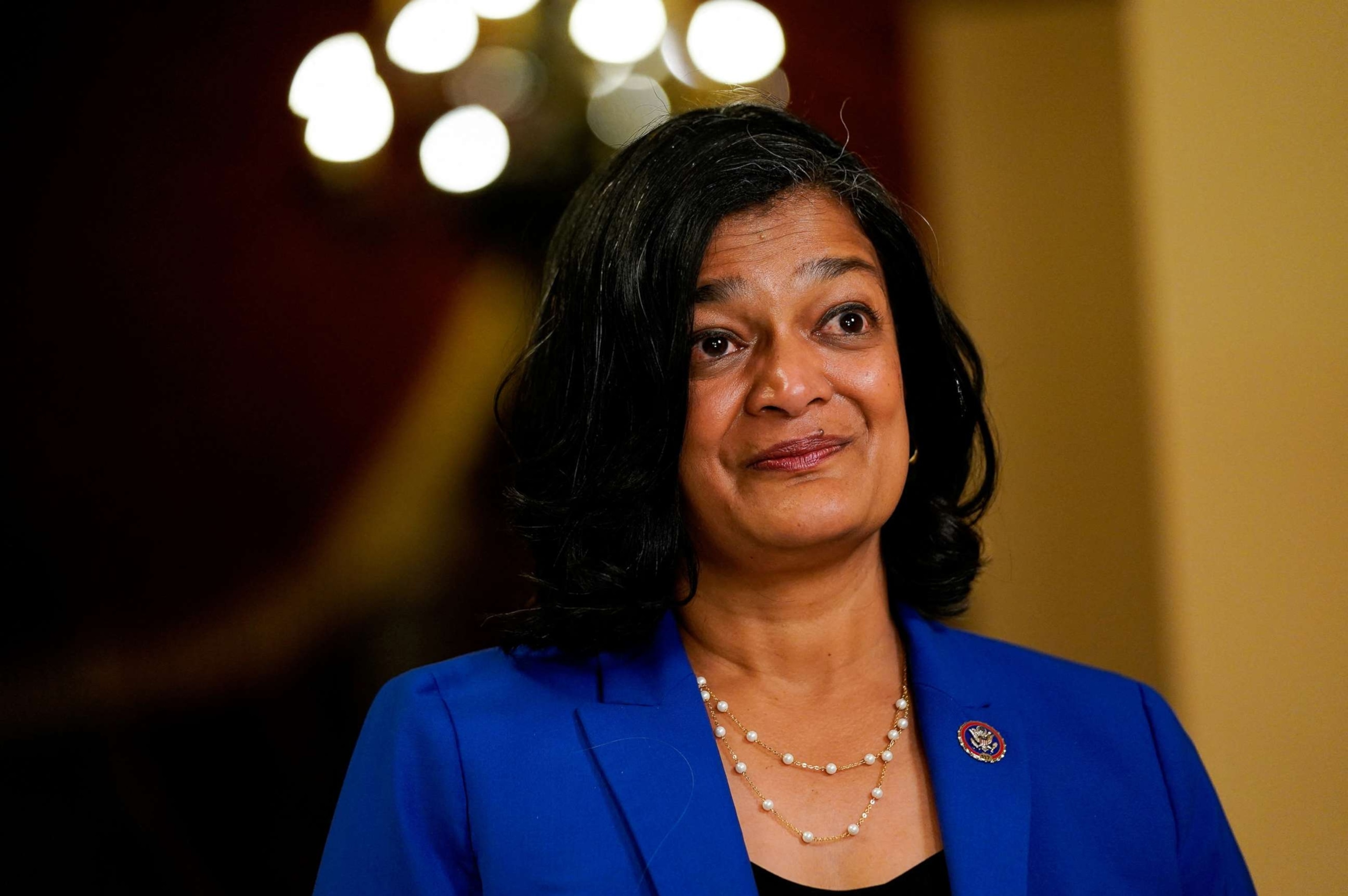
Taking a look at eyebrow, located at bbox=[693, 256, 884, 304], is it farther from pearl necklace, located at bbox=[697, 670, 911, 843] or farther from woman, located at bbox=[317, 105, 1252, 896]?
pearl necklace, located at bbox=[697, 670, 911, 843]

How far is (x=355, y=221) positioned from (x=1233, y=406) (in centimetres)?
174

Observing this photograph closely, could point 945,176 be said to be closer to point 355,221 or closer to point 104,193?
point 355,221

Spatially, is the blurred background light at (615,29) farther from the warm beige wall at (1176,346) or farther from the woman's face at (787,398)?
the woman's face at (787,398)

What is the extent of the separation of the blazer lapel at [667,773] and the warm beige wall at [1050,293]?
1.31 metres

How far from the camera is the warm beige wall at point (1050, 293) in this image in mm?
2498

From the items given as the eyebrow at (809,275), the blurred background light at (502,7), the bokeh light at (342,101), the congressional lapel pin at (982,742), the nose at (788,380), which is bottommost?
the congressional lapel pin at (982,742)

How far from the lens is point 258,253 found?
2178 mm

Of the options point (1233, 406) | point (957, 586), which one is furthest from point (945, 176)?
point (957, 586)

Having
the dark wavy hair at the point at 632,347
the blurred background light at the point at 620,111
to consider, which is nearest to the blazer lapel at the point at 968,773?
the dark wavy hair at the point at 632,347

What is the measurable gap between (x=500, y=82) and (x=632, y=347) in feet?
3.96

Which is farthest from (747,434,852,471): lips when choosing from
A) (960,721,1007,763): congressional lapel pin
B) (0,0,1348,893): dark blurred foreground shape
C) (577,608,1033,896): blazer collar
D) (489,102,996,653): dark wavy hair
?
(0,0,1348,893): dark blurred foreground shape

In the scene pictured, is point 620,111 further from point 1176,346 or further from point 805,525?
point 805,525

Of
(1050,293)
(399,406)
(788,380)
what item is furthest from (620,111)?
(788,380)

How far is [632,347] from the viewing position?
5.00 ft
